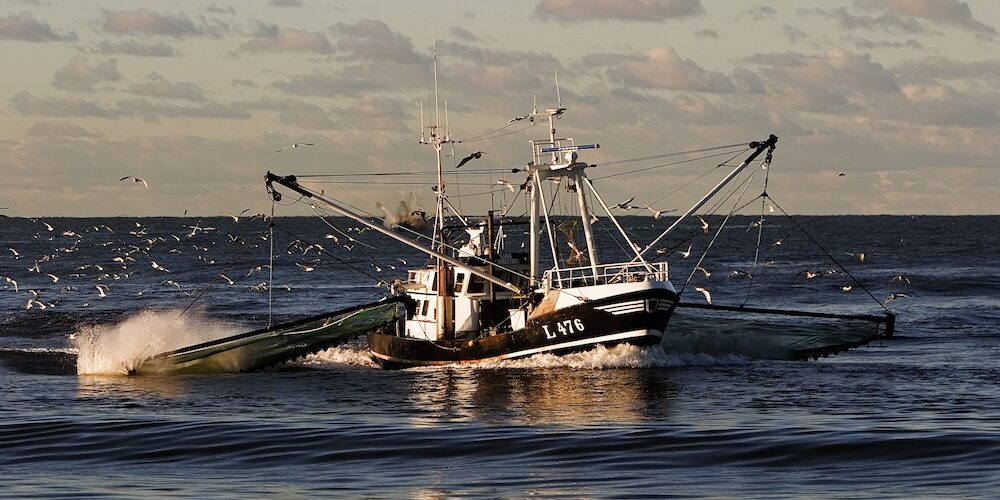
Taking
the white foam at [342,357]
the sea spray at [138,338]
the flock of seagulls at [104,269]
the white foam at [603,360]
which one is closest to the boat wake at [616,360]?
the white foam at [603,360]

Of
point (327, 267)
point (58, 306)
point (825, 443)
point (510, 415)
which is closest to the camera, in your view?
point (825, 443)

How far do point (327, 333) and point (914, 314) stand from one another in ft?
96.3

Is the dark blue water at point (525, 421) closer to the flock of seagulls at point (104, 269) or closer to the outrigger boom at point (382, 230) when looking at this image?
the outrigger boom at point (382, 230)

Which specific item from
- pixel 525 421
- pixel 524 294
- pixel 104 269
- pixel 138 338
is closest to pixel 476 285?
pixel 524 294

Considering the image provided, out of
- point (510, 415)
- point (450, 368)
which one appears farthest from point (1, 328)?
point (510, 415)

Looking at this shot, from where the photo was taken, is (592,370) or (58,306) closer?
(592,370)

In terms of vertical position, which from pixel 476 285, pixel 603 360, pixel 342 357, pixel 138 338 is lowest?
pixel 342 357

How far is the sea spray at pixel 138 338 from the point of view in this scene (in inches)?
1877

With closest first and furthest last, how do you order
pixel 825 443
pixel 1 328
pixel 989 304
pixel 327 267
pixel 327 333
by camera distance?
1. pixel 825 443
2. pixel 327 333
3. pixel 1 328
4. pixel 989 304
5. pixel 327 267

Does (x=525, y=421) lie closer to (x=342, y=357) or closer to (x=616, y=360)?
(x=616, y=360)

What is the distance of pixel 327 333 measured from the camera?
4947 cm

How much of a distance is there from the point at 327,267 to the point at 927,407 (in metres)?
88.7

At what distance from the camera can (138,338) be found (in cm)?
5278

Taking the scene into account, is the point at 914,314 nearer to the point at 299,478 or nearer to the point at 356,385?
the point at 356,385
